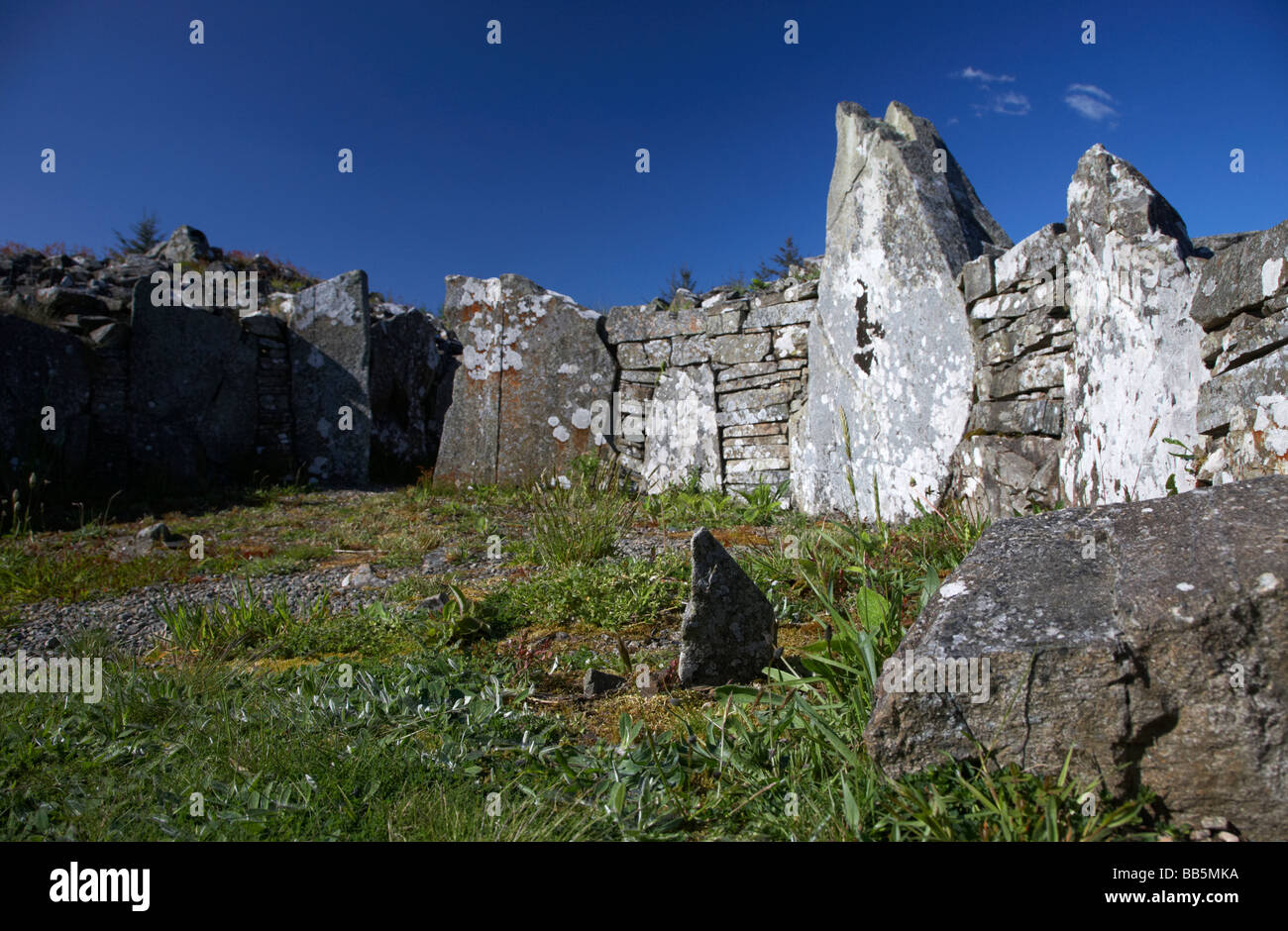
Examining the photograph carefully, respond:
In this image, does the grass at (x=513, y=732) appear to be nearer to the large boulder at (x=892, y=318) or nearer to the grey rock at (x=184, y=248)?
the large boulder at (x=892, y=318)

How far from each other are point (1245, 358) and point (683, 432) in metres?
4.85

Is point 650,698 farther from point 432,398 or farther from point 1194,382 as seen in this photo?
point 432,398

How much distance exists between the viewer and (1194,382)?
3.27 metres

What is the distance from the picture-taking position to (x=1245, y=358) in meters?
2.93

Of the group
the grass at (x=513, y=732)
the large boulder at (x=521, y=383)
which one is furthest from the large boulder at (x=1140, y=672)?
the large boulder at (x=521, y=383)

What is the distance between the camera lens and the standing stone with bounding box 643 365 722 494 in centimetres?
719

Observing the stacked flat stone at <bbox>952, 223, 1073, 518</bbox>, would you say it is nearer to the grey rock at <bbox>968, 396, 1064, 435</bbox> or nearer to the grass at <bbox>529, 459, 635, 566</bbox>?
the grey rock at <bbox>968, 396, 1064, 435</bbox>

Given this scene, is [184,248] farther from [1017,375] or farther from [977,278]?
[1017,375]

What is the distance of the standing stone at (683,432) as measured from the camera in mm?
7188

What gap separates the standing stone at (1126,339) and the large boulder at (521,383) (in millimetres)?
4601

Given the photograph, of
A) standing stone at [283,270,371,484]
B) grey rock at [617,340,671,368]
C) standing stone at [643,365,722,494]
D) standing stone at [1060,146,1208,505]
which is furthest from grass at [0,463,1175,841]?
standing stone at [283,270,371,484]

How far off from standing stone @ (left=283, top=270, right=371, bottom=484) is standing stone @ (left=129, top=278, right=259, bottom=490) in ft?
1.70
